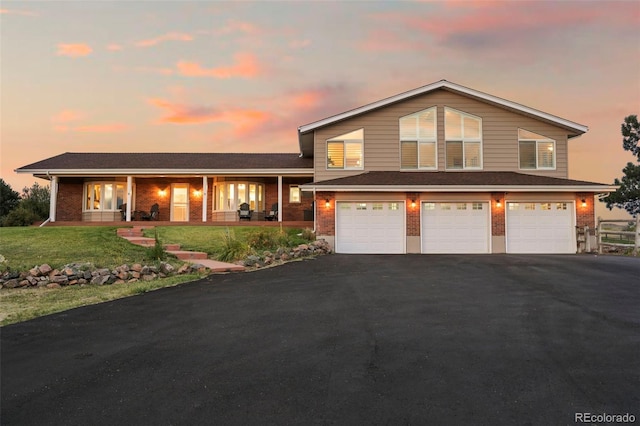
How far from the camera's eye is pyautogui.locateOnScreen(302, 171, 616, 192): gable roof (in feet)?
50.1

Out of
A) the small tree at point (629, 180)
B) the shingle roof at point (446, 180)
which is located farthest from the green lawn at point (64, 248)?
the small tree at point (629, 180)

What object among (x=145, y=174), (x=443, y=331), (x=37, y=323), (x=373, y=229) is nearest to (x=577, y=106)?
(x=373, y=229)

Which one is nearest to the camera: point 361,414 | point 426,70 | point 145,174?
point 361,414

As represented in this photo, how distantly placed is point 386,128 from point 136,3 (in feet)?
41.1

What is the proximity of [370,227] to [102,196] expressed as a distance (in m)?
16.3

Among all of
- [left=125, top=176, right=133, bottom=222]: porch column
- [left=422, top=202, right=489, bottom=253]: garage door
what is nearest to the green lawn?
[left=125, top=176, right=133, bottom=222]: porch column

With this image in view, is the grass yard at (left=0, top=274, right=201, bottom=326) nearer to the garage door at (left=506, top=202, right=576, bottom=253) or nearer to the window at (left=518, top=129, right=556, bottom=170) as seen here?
the garage door at (left=506, top=202, right=576, bottom=253)

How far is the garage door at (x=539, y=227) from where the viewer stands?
16.0 metres

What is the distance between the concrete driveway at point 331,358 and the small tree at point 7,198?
110 ft

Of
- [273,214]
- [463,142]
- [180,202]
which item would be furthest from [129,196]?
[463,142]

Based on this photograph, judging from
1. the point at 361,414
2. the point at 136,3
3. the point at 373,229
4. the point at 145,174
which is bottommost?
the point at 361,414

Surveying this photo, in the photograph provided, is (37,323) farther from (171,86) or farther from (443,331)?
(171,86)

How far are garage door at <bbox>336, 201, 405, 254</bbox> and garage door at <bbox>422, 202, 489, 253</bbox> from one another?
1235 millimetres

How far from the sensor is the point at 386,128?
17.3 m
